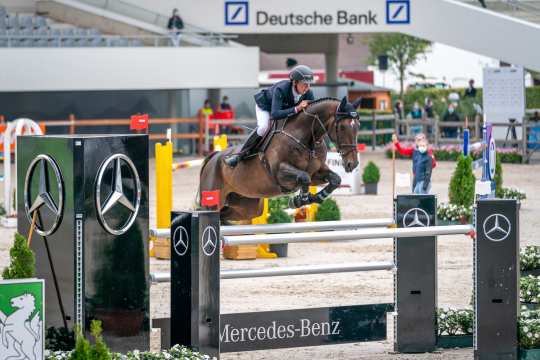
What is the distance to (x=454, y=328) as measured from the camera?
8406 mm

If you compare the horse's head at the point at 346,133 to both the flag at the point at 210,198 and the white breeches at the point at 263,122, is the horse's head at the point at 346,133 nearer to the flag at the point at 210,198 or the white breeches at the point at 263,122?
the white breeches at the point at 263,122

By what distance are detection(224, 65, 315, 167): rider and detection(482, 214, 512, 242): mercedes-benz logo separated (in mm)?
2839

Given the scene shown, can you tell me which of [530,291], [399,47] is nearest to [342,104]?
[530,291]

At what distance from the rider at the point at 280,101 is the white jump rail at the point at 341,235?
8.78 ft

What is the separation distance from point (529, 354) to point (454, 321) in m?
0.72

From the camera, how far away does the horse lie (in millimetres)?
9836

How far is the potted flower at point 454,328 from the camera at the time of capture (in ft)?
27.5

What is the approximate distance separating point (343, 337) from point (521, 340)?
1.10 meters

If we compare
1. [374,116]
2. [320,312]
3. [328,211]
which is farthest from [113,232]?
[374,116]

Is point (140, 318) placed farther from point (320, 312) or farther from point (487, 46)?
point (487, 46)

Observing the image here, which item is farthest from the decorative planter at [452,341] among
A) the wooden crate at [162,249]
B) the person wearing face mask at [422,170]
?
the person wearing face mask at [422,170]

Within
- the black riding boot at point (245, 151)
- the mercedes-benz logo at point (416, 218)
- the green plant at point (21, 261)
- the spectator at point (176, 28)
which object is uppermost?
the spectator at point (176, 28)

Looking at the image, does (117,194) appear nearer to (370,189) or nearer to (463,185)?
(463,185)

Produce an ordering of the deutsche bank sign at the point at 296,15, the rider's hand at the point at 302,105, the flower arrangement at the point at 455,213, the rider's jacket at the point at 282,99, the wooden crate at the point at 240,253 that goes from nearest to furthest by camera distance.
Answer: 1. the rider's hand at the point at 302,105
2. the rider's jacket at the point at 282,99
3. the wooden crate at the point at 240,253
4. the flower arrangement at the point at 455,213
5. the deutsche bank sign at the point at 296,15
